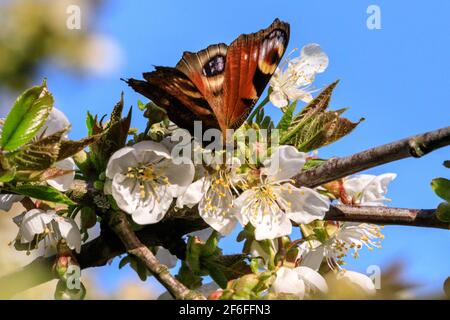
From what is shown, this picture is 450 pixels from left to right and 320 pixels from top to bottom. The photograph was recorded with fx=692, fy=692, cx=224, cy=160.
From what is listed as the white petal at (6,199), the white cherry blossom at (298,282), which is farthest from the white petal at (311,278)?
the white petal at (6,199)

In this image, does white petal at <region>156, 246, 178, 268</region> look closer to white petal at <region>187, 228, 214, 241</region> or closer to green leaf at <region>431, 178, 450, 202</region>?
white petal at <region>187, 228, 214, 241</region>

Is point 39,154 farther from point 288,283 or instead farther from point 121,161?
point 288,283

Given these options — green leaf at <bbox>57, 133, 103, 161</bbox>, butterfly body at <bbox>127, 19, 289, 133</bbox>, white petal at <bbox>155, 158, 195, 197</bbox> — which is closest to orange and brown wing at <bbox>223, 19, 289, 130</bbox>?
butterfly body at <bbox>127, 19, 289, 133</bbox>

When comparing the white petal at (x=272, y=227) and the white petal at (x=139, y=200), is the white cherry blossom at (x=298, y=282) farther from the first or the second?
the white petal at (x=139, y=200)

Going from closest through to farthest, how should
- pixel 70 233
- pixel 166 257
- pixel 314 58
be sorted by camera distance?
1. pixel 70 233
2. pixel 166 257
3. pixel 314 58

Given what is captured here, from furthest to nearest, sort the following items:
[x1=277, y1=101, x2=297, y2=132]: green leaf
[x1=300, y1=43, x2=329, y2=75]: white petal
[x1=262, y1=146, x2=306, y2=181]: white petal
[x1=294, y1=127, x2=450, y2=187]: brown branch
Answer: [x1=300, y1=43, x2=329, y2=75]: white petal
[x1=277, y1=101, x2=297, y2=132]: green leaf
[x1=262, y1=146, x2=306, y2=181]: white petal
[x1=294, y1=127, x2=450, y2=187]: brown branch

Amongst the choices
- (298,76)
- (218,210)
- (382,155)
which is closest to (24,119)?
(218,210)
